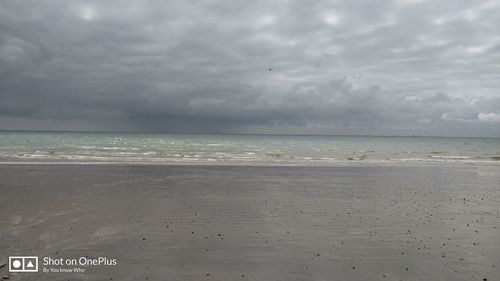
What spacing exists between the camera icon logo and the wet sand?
0.26 metres

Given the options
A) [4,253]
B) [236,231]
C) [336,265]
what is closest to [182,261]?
[236,231]

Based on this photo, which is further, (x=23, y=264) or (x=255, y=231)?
(x=255, y=231)

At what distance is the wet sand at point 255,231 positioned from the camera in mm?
7797

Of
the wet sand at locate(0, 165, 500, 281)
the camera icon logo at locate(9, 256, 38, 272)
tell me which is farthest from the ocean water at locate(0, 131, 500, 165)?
the camera icon logo at locate(9, 256, 38, 272)

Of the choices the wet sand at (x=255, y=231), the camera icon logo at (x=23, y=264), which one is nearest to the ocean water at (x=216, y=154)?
the wet sand at (x=255, y=231)

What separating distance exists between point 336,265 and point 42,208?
12.6 meters

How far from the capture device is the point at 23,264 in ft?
25.8

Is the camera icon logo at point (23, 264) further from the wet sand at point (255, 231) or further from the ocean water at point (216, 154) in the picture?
the ocean water at point (216, 154)

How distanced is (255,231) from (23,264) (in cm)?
657

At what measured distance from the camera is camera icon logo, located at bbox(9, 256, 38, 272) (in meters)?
7.59

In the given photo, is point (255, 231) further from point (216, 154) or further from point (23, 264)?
point (216, 154)

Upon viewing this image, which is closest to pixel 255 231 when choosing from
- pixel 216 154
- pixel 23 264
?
pixel 23 264

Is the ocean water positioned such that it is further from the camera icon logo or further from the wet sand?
the camera icon logo

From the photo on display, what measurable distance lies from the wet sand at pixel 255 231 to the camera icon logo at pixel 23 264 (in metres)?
0.26
